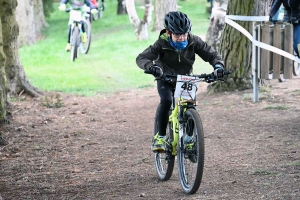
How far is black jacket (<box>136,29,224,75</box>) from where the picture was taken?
22.1ft

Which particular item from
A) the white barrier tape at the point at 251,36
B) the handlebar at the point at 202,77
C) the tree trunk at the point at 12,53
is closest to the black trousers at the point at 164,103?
the handlebar at the point at 202,77

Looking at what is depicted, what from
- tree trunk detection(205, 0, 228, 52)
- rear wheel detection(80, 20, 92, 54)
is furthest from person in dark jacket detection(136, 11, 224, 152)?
rear wheel detection(80, 20, 92, 54)

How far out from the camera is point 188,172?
660cm

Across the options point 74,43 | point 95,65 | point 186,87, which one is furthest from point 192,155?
point 74,43

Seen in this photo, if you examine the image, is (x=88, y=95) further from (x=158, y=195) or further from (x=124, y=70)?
(x=158, y=195)

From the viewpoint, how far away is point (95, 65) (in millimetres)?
20188

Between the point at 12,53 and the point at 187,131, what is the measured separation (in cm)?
786

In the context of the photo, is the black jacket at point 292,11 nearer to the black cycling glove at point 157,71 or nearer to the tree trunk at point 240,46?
the tree trunk at point 240,46

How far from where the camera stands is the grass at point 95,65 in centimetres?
1656

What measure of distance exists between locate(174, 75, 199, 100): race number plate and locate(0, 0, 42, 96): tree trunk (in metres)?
7.20

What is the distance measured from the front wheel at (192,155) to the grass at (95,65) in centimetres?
881

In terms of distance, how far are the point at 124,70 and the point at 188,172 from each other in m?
12.4

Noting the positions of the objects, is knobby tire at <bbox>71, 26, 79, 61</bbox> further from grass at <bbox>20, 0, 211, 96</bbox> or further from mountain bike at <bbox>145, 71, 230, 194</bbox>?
mountain bike at <bbox>145, 71, 230, 194</bbox>

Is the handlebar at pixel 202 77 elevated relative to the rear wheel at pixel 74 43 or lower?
lower
